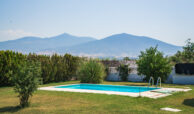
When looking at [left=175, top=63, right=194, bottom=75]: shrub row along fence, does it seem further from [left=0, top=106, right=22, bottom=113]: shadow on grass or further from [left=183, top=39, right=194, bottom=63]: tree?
[left=183, top=39, right=194, bottom=63]: tree

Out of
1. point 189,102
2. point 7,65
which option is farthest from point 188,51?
point 189,102

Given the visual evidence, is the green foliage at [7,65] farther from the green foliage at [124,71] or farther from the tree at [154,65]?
the green foliage at [124,71]

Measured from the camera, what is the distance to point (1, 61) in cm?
1608

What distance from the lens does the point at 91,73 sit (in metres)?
18.6

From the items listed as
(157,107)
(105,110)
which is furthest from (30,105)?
(157,107)

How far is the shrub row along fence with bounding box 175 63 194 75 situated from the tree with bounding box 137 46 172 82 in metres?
2.21

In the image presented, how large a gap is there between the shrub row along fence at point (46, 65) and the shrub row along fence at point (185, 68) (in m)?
9.50

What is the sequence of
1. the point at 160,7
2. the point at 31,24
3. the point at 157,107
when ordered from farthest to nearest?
the point at 31,24
the point at 160,7
the point at 157,107

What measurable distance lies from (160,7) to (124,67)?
8832 mm

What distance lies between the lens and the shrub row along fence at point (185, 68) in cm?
1788

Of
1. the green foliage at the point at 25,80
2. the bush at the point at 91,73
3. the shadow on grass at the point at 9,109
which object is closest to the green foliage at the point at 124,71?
the bush at the point at 91,73

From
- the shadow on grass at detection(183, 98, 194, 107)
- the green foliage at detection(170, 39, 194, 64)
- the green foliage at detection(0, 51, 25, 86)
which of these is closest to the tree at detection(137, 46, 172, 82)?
the shadow on grass at detection(183, 98, 194, 107)

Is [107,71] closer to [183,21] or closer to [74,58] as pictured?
[74,58]

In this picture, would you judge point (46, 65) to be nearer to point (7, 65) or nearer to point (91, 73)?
→ point (7, 65)
